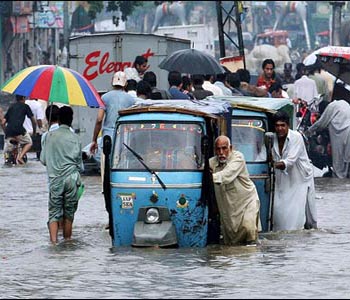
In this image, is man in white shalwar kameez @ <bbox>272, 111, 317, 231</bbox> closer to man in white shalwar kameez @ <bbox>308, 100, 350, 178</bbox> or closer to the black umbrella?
the black umbrella

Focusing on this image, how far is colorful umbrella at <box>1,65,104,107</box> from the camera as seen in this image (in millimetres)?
15719

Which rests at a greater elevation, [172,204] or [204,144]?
[204,144]

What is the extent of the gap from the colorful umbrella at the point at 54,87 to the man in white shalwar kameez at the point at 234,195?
217 cm

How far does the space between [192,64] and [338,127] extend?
2.65 meters

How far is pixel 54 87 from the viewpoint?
15.9m

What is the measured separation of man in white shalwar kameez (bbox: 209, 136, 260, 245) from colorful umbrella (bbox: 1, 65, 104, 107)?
7.13 ft

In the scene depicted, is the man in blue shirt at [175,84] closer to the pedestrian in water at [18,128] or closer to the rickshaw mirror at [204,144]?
the rickshaw mirror at [204,144]

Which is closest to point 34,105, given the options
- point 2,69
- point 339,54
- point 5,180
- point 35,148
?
point 35,148

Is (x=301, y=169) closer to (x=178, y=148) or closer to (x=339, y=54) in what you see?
(x=178, y=148)

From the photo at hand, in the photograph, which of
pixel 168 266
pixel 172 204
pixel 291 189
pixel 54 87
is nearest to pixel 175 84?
pixel 54 87

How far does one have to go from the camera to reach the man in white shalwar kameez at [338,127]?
23.3 metres

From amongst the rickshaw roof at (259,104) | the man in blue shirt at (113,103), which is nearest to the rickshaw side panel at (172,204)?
the rickshaw roof at (259,104)

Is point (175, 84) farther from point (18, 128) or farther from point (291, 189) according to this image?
point (18, 128)

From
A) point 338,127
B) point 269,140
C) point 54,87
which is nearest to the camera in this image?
point 269,140
